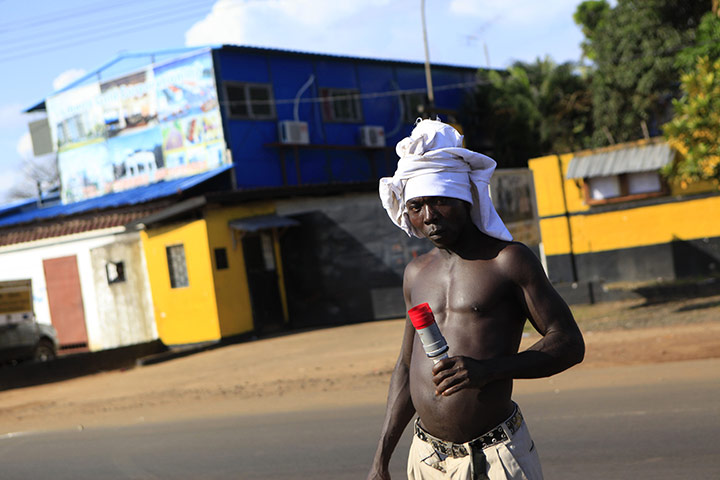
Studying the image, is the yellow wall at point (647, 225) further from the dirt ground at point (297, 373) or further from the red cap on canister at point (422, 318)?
the red cap on canister at point (422, 318)

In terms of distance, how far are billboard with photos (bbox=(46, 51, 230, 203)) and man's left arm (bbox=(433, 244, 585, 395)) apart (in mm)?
23291

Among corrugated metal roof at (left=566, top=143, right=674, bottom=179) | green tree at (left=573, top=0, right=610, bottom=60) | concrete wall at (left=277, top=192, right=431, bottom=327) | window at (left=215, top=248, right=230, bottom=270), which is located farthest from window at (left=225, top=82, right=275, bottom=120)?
green tree at (left=573, top=0, right=610, bottom=60)

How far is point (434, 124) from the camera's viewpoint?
2.88 metres

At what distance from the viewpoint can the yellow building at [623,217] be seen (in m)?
17.6

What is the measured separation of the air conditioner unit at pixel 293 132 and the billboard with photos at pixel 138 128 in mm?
2211

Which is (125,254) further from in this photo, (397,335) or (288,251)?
(397,335)

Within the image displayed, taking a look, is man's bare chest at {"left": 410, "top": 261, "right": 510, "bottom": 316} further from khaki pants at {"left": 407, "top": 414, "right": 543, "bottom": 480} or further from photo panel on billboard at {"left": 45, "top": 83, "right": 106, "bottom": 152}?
photo panel on billboard at {"left": 45, "top": 83, "right": 106, "bottom": 152}

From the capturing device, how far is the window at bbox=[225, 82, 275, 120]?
25.9 m

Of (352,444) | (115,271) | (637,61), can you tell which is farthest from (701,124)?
(637,61)

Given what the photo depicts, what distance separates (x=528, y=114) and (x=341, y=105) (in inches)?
347

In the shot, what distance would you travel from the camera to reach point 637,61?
29.0 meters

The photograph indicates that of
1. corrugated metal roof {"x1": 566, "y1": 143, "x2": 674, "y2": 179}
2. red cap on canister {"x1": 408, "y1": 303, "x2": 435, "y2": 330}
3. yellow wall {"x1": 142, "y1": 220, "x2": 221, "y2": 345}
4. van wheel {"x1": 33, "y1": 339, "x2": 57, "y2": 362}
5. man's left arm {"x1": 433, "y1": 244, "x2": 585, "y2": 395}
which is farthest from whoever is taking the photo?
yellow wall {"x1": 142, "y1": 220, "x2": 221, "y2": 345}

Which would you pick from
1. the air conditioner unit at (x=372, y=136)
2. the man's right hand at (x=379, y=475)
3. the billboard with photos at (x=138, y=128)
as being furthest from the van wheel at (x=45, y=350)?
the man's right hand at (x=379, y=475)

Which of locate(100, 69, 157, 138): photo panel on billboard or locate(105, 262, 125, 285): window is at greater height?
locate(100, 69, 157, 138): photo panel on billboard
